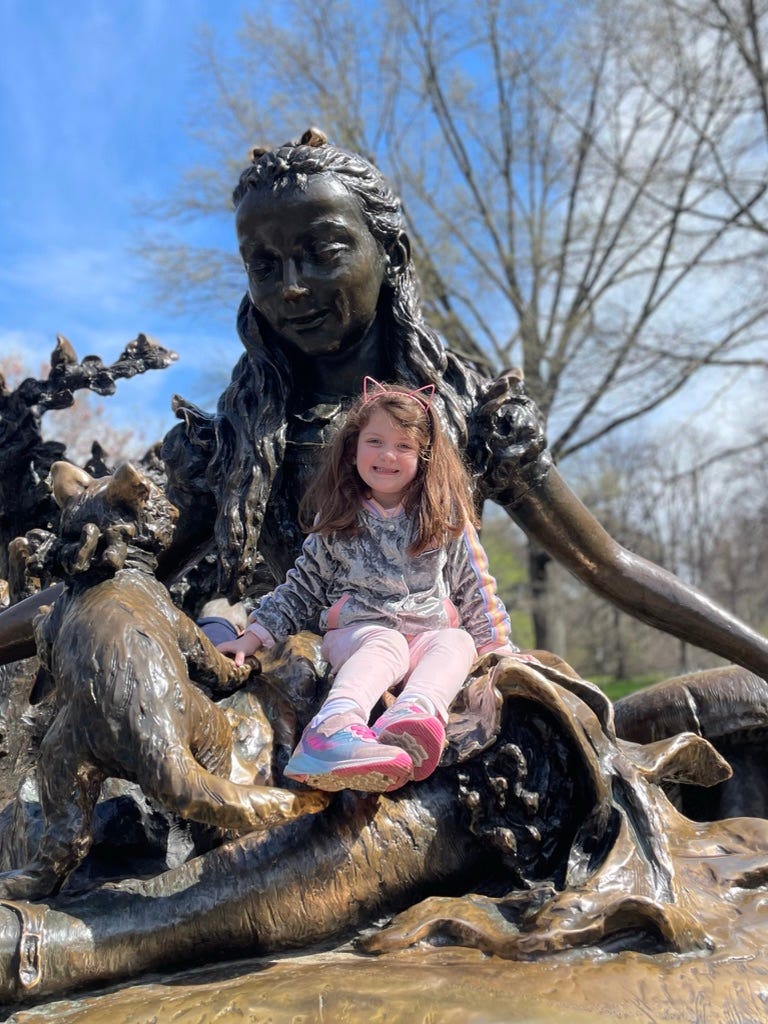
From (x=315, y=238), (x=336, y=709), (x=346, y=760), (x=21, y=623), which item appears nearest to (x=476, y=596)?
(x=336, y=709)

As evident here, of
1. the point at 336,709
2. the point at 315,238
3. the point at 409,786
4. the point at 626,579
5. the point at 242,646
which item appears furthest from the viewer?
the point at 626,579

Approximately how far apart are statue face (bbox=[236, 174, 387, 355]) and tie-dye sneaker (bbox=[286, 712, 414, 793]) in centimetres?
113

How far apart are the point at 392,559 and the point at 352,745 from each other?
60 cm

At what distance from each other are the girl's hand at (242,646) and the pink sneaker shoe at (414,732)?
0.41 metres

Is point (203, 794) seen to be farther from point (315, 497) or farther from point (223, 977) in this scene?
point (315, 497)

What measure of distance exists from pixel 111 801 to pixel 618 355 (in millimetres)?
12074

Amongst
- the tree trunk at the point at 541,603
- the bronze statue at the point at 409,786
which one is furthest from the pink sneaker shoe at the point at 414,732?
the tree trunk at the point at 541,603

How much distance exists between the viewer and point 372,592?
7.23 feet

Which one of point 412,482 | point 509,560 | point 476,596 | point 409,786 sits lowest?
point 409,786

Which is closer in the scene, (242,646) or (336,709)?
(336,709)

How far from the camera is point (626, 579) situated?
8.52ft

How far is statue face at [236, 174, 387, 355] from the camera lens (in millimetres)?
2379

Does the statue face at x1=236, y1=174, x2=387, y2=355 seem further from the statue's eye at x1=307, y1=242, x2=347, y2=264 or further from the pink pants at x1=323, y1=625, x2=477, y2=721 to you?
the pink pants at x1=323, y1=625, x2=477, y2=721

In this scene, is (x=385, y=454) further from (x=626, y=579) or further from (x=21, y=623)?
(x=21, y=623)
